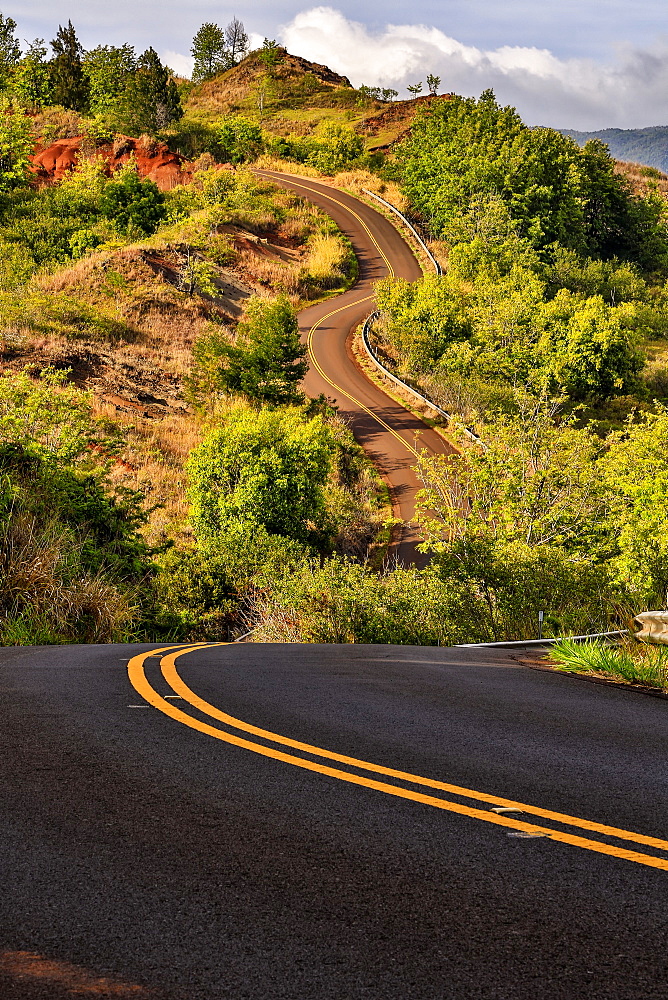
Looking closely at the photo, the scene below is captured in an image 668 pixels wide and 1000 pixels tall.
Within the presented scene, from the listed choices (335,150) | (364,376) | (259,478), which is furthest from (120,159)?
(259,478)

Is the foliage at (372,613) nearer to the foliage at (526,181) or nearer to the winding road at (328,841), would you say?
the winding road at (328,841)

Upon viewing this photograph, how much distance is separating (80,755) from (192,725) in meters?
0.91

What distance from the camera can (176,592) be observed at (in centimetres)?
2267

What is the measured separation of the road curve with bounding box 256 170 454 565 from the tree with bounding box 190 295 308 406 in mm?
3721

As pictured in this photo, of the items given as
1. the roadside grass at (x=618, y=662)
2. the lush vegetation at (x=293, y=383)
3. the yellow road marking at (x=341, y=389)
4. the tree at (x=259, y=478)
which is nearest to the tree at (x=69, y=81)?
the lush vegetation at (x=293, y=383)

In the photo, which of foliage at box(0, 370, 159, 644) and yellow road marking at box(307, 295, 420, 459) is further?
yellow road marking at box(307, 295, 420, 459)

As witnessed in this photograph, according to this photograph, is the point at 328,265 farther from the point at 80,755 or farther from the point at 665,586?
the point at 80,755

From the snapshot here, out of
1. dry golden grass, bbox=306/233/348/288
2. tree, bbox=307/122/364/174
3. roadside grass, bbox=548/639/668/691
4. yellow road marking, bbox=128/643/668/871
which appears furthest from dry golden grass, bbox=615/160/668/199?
yellow road marking, bbox=128/643/668/871

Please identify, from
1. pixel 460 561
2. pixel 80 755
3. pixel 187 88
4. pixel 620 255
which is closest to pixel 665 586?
pixel 460 561

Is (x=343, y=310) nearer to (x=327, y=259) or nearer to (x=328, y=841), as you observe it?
(x=327, y=259)

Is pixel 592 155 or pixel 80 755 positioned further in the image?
pixel 592 155

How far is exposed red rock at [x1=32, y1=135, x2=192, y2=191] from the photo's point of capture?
62.2m

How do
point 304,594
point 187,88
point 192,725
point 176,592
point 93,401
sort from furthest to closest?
1. point 187,88
2. point 93,401
3. point 176,592
4. point 304,594
5. point 192,725

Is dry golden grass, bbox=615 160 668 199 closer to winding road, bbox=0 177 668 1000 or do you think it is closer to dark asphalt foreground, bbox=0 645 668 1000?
winding road, bbox=0 177 668 1000
